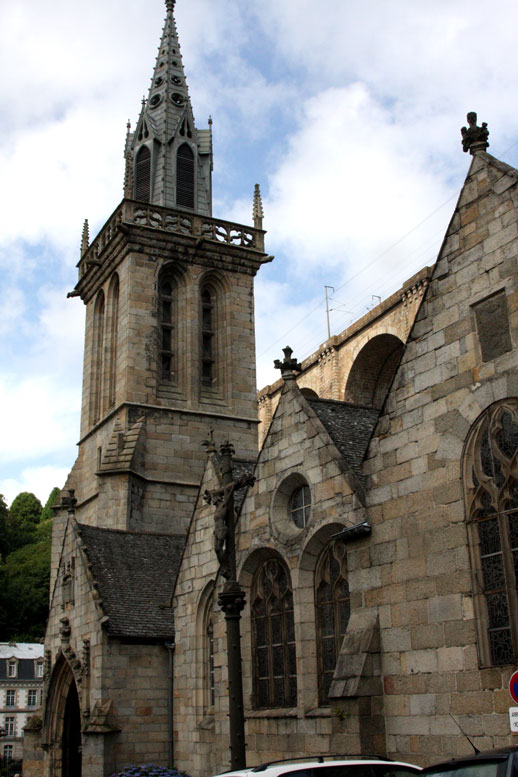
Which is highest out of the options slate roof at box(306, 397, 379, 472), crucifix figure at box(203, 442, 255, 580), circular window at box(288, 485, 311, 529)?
slate roof at box(306, 397, 379, 472)

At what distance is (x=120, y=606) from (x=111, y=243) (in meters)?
15.6

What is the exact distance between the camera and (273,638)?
14789mm

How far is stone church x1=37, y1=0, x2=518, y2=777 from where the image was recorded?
1057cm

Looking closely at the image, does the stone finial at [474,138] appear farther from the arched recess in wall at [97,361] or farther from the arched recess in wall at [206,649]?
the arched recess in wall at [97,361]

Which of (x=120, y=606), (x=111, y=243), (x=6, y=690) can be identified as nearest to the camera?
(x=120, y=606)

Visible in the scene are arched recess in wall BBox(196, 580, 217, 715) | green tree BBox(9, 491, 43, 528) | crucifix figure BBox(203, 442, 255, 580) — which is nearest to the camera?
crucifix figure BBox(203, 442, 255, 580)

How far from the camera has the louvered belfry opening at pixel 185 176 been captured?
33.4 meters

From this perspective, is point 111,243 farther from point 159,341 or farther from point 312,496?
point 312,496

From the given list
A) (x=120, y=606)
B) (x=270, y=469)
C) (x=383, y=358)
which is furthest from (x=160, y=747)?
(x=383, y=358)

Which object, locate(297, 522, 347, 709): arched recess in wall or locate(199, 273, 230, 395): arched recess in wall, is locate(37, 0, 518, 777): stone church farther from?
locate(199, 273, 230, 395): arched recess in wall

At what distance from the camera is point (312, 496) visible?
548 inches

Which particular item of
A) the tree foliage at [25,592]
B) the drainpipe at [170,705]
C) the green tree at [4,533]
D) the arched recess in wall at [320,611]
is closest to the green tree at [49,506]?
the green tree at [4,533]

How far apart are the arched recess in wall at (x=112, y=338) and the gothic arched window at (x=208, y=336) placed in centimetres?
304

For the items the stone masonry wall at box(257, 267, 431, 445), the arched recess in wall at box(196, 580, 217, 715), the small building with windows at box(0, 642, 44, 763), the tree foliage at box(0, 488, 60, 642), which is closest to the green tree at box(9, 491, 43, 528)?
the tree foliage at box(0, 488, 60, 642)
